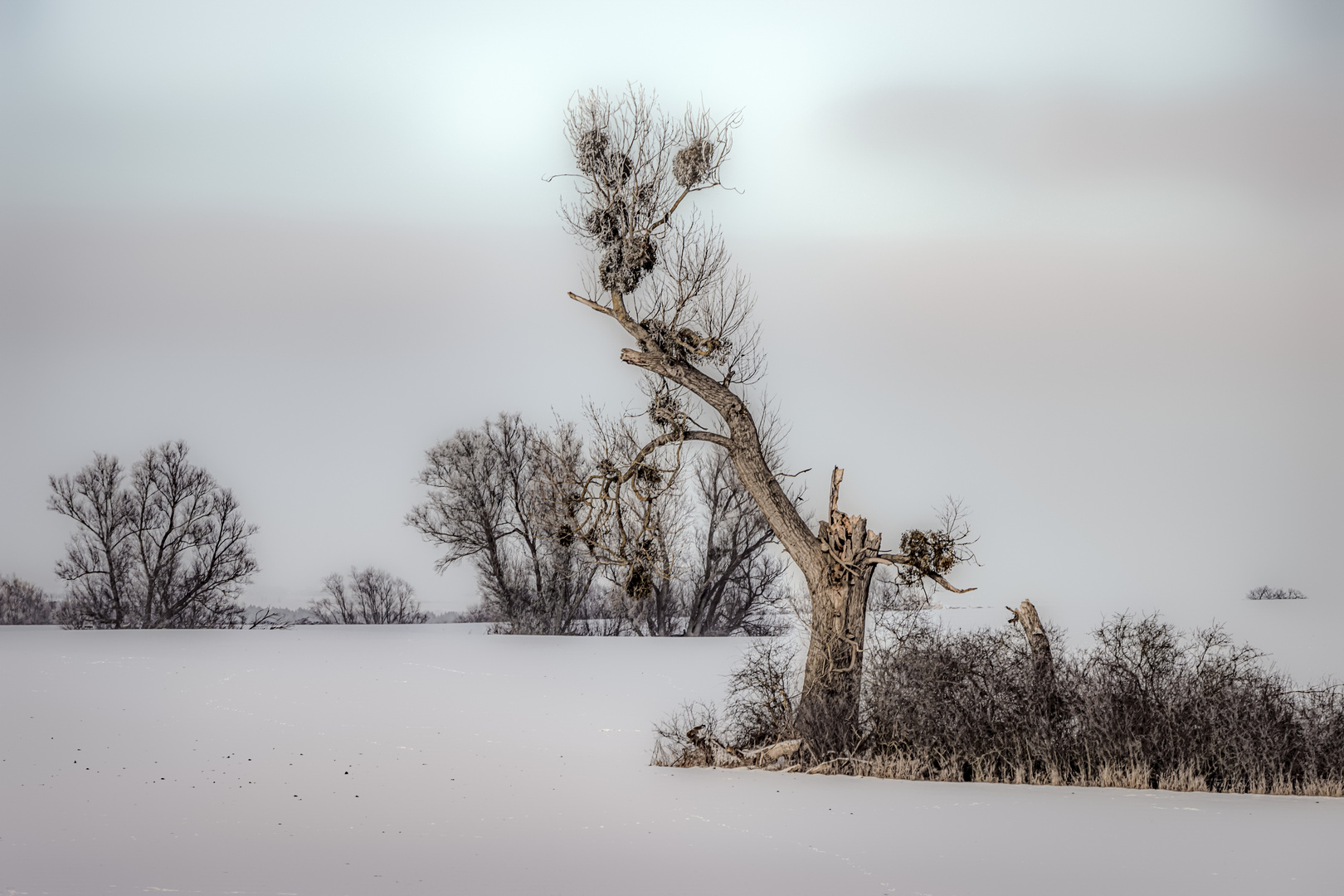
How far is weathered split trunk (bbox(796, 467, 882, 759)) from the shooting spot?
40.2 ft

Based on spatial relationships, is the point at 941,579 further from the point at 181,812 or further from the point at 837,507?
the point at 181,812

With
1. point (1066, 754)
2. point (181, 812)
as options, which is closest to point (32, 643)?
point (181, 812)

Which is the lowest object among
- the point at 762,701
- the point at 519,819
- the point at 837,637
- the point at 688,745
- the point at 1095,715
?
the point at 519,819

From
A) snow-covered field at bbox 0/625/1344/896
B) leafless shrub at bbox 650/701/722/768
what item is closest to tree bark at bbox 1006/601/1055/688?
snow-covered field at bbox 0/625/1344/896

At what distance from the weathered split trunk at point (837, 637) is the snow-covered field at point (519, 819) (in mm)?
835

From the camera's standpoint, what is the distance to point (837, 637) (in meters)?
12.6

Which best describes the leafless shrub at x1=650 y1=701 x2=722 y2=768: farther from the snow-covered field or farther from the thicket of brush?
the snow-covered field

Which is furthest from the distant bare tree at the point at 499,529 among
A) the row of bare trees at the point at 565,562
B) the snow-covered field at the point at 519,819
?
the snow-covered field at the point at 519,819

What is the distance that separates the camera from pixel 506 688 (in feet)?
66.9

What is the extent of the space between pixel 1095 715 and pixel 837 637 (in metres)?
2.79

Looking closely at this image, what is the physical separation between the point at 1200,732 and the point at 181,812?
9815 mm

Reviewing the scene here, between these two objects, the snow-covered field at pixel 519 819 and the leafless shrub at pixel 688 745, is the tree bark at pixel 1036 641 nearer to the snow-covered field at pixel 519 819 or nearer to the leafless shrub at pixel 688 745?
the snow-covered field at pixel 519 819

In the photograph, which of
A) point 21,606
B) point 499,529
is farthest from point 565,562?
point 21,606

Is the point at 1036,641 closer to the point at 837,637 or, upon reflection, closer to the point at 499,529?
the point at 837,637
